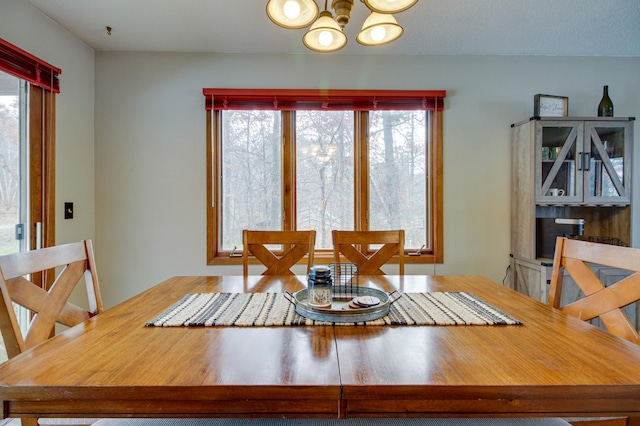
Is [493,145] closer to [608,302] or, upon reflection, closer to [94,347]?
[608,302]

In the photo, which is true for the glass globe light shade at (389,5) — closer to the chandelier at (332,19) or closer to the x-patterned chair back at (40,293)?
the chandelier at (332,19)

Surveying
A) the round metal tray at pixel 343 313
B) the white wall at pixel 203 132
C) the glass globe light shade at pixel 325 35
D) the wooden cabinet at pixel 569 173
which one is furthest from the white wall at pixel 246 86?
the round metal tray at pixel 343 313

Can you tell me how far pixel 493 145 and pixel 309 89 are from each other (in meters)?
1.59

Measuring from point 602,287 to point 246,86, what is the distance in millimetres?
2525

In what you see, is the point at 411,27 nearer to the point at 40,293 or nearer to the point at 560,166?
the point at 560,166

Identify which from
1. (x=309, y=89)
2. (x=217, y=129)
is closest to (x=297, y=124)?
(x=309, y=89)

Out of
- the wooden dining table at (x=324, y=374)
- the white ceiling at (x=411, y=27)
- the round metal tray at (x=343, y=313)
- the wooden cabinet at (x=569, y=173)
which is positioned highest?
A: the white ceiling at (x=411, y=27)

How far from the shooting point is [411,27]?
220 centimetres

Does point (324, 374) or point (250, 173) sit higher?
point (250, 173)

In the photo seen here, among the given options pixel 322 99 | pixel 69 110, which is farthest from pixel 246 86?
pixel 69 110

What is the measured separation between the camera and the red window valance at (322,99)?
2506mm

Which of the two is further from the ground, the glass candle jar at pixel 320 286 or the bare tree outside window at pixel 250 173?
the bare tree outside window at pixel 250 173

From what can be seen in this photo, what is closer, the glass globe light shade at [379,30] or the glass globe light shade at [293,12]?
the glass globe light shade at [293,12]

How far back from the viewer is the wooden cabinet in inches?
90.8
